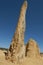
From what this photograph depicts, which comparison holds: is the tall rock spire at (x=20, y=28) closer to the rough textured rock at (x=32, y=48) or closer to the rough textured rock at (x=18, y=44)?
the rough textured rock at (x=18, y=44)

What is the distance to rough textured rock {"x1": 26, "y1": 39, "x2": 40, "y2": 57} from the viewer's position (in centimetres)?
3528

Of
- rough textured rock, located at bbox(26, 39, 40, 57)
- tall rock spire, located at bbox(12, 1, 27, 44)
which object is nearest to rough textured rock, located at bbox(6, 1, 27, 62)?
tall rock spire, located at bbox(12, 1, 27, 44)

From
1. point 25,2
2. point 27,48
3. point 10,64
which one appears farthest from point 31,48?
point 10,64

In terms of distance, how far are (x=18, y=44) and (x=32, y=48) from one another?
1538 centimetres

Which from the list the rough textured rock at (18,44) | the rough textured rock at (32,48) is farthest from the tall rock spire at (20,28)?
the rough textured rock at (32,48)

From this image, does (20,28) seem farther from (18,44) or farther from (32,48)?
(32,48)

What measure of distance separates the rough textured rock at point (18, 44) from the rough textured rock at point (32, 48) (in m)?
13.7

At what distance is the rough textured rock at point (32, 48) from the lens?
35.3 m

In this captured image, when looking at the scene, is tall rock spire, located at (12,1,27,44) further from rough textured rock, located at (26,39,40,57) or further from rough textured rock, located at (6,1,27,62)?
rough textured rock, located at (26,39,40,57)

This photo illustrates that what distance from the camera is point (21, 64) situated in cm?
2111

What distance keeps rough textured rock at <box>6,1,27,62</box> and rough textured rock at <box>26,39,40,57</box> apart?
45.1ft

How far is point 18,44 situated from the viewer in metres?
21.1

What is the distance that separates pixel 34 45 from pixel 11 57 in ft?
55.6

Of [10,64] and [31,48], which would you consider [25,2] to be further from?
[31,48]
